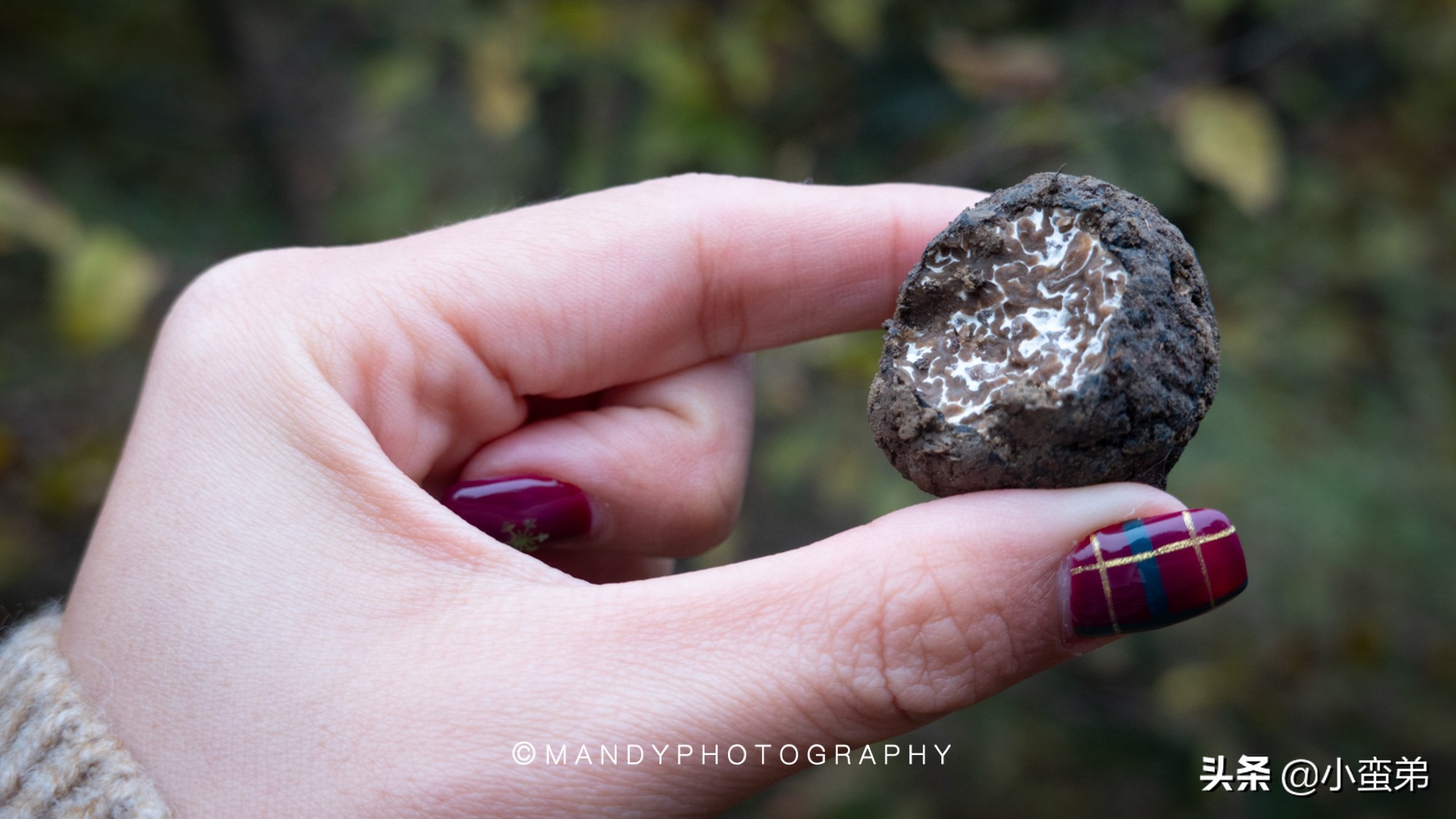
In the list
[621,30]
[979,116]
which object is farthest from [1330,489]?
[621,30]

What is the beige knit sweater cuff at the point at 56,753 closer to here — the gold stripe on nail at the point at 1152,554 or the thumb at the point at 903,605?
the thumb at the point at 903,605

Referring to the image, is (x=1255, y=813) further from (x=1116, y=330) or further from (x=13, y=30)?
(x=13, y=30)

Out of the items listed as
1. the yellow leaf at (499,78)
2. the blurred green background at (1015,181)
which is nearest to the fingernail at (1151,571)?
the blurred green background at (1015,181)

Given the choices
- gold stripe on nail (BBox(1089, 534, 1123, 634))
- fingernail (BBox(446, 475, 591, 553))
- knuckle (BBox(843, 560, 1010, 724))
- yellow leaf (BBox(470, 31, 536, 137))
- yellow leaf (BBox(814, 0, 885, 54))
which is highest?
yellow leaf (BBox(814, 0, 885, 54))

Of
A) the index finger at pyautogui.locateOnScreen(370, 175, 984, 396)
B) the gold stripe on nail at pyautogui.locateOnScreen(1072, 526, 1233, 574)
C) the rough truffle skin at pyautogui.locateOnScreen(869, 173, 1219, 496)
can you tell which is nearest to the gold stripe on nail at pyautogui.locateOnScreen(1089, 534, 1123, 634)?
the gold stripe on nail at pyautogui.locateOnScreen(1072, 526, 1233, 574)

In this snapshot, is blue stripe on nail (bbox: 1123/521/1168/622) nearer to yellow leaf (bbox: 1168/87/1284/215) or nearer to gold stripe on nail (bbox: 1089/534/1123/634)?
gold stripe on nail (bbox: 1089/534/1123/634)

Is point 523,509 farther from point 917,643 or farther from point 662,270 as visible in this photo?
point 917,643
